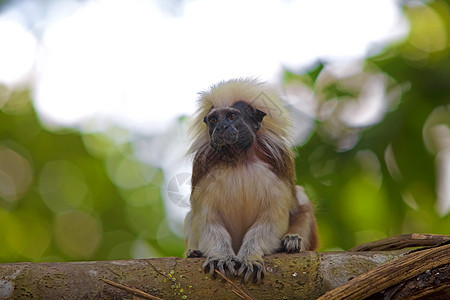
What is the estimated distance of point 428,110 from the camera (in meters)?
5.82

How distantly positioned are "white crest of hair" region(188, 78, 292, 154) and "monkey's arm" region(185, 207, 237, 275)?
2.62 feet

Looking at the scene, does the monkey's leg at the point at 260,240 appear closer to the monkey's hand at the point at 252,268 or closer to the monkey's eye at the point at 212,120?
the monkey's hand at the point at 252,268

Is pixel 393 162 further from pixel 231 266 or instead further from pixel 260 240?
pixel 231 266

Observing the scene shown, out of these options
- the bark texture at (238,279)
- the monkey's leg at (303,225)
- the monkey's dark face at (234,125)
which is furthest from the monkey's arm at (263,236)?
the monkey's dark face at (234,125)

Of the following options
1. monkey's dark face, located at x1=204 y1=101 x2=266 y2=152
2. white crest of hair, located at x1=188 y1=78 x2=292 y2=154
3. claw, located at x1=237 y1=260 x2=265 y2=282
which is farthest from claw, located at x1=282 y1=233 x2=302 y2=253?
white crest of hair, located at x1=188 y1=78 x2=292 y2=154

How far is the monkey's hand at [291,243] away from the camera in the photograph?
4.54m

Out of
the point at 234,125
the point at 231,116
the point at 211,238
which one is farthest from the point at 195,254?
the point at 231,116

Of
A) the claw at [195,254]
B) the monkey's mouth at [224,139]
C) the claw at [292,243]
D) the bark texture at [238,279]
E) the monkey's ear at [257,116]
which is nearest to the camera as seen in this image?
the bark texture at [238,279]

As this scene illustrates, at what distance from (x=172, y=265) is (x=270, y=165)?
1.72 meters

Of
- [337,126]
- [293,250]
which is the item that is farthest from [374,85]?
[293,250]

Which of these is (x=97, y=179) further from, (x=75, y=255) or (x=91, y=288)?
(x=91, y=288)

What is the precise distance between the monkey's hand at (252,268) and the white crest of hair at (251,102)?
163 cm

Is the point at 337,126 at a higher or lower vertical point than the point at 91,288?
higher

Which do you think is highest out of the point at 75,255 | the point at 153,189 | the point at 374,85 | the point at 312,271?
the point at 374,85
